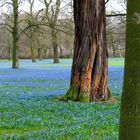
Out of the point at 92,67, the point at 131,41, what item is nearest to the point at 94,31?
the point at 92,67

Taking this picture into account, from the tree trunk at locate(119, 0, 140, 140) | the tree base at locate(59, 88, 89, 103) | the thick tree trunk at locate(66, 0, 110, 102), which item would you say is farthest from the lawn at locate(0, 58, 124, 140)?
the tree trunk at locate(119, 0, 140, 140)

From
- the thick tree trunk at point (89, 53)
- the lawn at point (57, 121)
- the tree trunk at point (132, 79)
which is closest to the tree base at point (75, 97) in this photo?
the thick tree trunk at point (89, 53)

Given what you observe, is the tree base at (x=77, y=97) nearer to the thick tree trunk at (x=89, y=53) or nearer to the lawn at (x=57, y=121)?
the thick tree trunk at (x=89, y=53)

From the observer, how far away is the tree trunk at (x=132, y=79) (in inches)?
186

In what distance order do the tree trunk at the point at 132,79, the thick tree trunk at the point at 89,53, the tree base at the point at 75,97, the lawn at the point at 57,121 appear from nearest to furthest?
the tree trunk at the point at 132,79, the lawn at the point at 57,121, the tree base at the point at 75,97, the thick tree trunk at the point at 89,53

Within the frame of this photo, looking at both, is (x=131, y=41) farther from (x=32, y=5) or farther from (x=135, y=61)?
(x=32, y=5)

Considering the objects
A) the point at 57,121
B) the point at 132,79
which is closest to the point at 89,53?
the point at 57,121

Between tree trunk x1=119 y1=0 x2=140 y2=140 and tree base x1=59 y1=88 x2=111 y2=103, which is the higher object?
tree trunk x1=119 y1=0 x2=140 y2=140

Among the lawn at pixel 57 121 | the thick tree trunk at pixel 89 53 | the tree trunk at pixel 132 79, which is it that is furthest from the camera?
the thick tree trunk at pixel 89 53

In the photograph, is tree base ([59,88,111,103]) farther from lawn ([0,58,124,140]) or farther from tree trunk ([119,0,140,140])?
tree trunk ([119,0,140,140])

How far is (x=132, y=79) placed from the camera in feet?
15.7

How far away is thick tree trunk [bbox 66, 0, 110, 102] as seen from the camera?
1308 cm

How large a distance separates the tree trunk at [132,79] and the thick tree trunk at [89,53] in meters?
8.10

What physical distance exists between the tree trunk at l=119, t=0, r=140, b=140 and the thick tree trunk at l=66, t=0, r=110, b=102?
8098 mm
